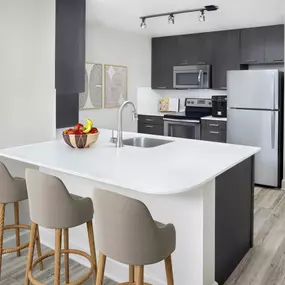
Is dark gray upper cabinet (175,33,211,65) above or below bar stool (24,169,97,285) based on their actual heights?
above

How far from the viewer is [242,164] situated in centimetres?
274

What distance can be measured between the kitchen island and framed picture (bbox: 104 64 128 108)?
2691 millimetres

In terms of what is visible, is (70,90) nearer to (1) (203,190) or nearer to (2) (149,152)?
(2) (149,152)

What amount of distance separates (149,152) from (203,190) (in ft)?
2.18

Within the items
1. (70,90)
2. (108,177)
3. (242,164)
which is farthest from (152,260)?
(70,90)

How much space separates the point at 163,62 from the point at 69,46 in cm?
317

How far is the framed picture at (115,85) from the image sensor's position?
5.45m

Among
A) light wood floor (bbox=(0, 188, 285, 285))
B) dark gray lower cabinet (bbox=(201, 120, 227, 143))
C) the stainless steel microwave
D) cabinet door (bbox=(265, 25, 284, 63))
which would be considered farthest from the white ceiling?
light wood floor (bbox=(0, 188, 285, 285))

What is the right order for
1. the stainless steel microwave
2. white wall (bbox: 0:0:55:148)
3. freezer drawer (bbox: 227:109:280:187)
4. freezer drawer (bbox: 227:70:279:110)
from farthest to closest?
the stainless steel microwave, freezer drawer (bbox: 227:109:280:187), freezer drawer (bbox: 227:70:279:110), white wall (bbox: 0:0:55:148)

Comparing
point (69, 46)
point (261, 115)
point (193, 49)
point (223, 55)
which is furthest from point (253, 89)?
point (69, 46)

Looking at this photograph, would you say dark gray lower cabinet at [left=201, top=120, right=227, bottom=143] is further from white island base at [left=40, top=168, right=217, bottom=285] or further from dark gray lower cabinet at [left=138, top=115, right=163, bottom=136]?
white island base at [left=40, top=168, right=217, bottom=285]

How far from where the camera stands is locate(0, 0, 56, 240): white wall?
2.86 metres

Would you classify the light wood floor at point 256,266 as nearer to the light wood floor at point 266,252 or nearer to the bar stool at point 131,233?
the light wood floor at point 266,252

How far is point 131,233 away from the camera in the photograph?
5.28 ft
